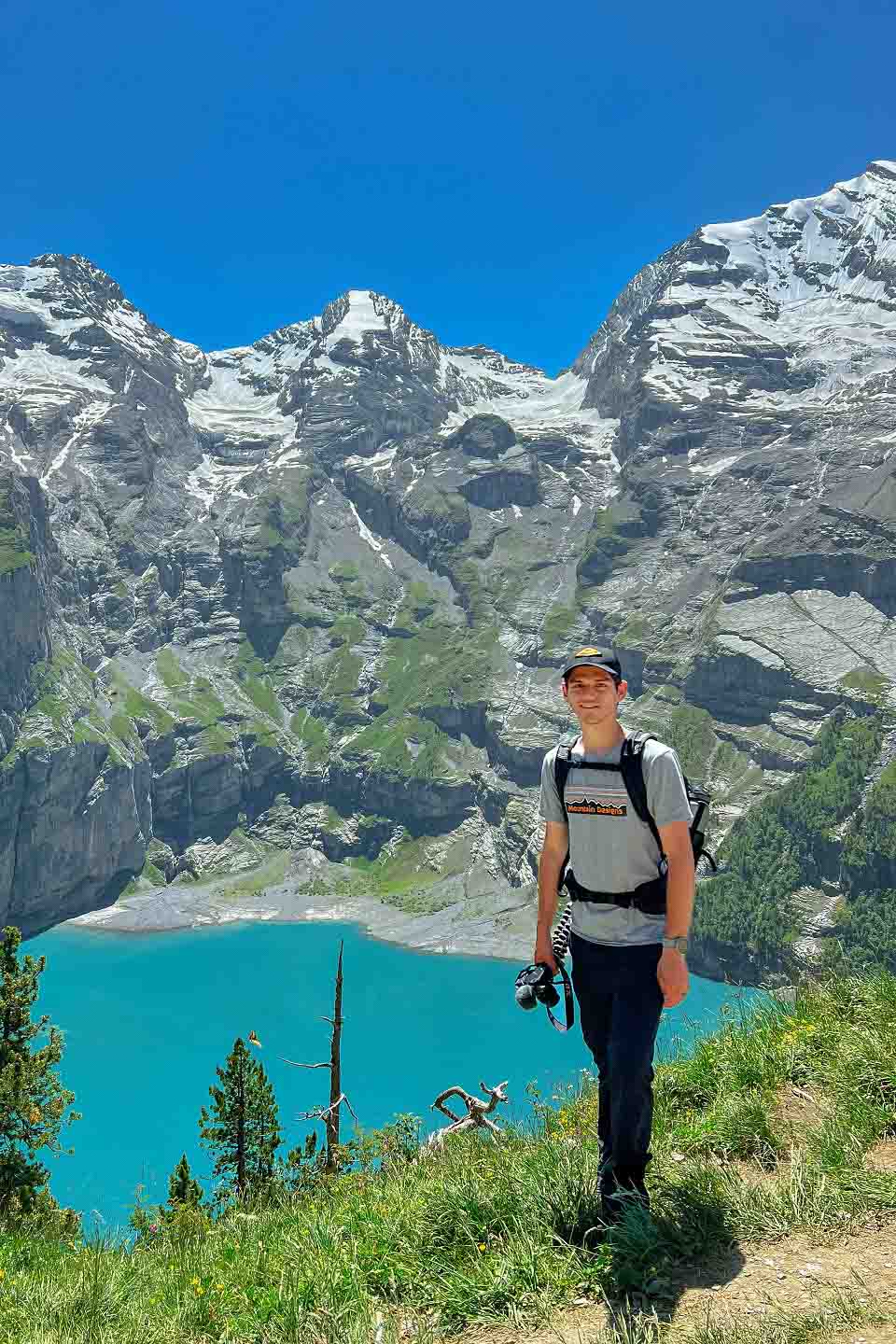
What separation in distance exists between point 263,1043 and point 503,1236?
163546mm

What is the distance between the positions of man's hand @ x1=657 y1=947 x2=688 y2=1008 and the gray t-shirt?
0.18 m

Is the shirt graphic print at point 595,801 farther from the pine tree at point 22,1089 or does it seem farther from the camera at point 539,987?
the pine tree at point 22,1089

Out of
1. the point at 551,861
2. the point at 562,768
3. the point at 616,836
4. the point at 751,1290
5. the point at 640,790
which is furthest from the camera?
the point at 551,861

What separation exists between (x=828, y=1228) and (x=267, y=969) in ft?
680

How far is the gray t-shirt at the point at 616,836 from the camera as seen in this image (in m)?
5.89

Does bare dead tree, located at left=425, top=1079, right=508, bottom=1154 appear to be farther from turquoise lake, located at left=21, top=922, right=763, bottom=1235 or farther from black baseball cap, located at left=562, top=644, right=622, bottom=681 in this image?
turquoise lake, located at left=21, top=922, right=763, bottom=1235

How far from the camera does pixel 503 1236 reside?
228 inches

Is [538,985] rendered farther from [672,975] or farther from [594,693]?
[594,693]

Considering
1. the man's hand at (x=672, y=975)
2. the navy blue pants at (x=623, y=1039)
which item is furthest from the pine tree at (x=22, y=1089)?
the man's hand at (x=672, y=975)

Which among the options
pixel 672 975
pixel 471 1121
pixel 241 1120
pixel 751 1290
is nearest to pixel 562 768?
pixel 672 975

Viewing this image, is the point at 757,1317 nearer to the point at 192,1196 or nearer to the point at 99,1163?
the point at 192,1196

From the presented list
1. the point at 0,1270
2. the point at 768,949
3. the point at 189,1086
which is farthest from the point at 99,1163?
the point at 768,949

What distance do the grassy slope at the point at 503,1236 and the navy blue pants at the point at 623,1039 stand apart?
33 centimetres

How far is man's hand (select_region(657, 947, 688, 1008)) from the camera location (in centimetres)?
586
